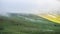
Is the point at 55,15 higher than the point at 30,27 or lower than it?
higher

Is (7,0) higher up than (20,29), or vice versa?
(7,0)

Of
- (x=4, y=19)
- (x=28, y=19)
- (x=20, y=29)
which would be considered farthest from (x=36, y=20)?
(x=4, y=19)

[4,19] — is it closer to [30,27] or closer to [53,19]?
[30,27]

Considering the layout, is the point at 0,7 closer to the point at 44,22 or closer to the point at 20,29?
the point at 20,29

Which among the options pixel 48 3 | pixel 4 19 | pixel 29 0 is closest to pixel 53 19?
pixel 48 3

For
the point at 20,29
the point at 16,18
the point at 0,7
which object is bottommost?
the point at 20,29
